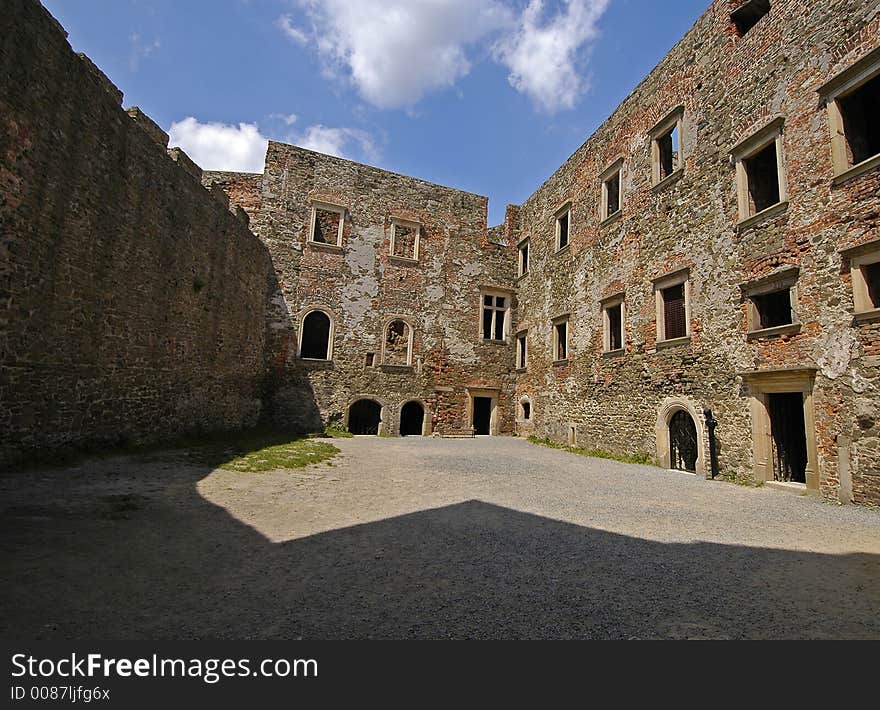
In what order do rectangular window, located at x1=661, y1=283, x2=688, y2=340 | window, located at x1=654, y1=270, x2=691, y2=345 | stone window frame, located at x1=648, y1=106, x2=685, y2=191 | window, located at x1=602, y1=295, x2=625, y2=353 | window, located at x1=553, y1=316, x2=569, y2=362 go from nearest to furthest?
window, located at x1=654, y1=270, x2=691, y2=345
rectangular window, located at x1=661, y1=283, x2=688, y2=340
stone window frame, located at x1=648, y1=106, x2=685, y2=191
window, located at x1=602, y1=295, x2=625, y2=353
window, located at x1=553, y1=316, x2=569, y2=362

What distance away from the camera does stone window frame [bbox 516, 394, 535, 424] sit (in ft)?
57.3

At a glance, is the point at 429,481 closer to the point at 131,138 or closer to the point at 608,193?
the point at 131,138

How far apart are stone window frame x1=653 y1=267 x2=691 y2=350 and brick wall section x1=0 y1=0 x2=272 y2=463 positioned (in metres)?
12.1

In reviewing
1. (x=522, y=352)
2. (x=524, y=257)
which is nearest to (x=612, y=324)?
(x=522, y=352)

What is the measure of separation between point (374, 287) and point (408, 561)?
1443 cm

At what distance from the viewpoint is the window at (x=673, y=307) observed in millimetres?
10539

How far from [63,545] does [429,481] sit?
503 cm

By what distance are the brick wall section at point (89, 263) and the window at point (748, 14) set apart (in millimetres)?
13589

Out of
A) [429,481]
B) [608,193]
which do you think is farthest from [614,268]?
[429,481]

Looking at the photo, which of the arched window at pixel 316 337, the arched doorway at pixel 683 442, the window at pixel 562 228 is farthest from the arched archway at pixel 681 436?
the arched window at pixel 316 337

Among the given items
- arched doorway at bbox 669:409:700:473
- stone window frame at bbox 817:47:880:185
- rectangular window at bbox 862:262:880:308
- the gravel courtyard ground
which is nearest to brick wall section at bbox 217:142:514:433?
arched doorway at bbox 669:409:700:473

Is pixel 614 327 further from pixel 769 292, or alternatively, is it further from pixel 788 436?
pixel 788 436

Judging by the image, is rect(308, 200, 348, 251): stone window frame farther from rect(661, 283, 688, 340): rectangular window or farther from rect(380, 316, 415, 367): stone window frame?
rect(661, 283, 688, 340): rectangular window

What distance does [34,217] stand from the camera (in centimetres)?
653
